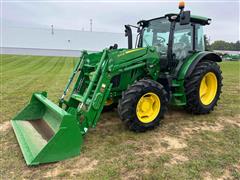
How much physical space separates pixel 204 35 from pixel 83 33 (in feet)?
155

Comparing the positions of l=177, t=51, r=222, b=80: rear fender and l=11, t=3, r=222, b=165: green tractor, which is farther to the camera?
l=177, t=51, r=222, b=80: rear fender

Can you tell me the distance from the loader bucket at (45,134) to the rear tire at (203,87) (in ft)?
9.39

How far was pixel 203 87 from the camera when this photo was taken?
221 inches

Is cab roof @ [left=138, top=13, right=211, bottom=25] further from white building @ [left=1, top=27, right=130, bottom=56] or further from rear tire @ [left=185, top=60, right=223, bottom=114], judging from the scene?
white building @ [left=1, top=27, right=130, bottom=56]

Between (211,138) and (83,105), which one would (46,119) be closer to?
(83,105)

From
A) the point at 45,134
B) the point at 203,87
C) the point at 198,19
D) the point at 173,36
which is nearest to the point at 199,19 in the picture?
the point at 198,19

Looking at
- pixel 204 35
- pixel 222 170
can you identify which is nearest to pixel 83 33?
pixel 204 35

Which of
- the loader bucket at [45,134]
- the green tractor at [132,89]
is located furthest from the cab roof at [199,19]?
the loader bucket at [45,134]

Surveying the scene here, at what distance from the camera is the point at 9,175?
9.36ft

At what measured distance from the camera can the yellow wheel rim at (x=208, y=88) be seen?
554 centimetres

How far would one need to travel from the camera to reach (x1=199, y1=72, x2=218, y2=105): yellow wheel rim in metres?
5.54

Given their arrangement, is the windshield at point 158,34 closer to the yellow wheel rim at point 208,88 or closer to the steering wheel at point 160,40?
the steering wheel at point 160,40

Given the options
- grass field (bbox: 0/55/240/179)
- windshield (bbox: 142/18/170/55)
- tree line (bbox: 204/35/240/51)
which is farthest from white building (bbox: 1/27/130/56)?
tree line (bbox: 204/35/240/51)

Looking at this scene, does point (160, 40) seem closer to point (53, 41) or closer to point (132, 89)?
point (132, 89)
